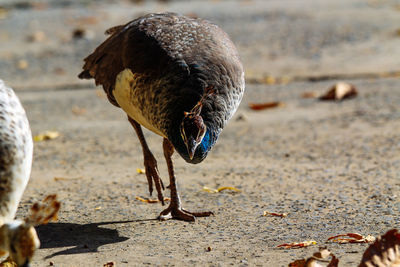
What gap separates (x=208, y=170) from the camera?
5.79m

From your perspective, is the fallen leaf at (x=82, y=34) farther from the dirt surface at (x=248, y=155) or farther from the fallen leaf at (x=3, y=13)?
the fallen leaf at (x=3, y=13)

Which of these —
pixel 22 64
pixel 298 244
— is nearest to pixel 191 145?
pixel 298 244

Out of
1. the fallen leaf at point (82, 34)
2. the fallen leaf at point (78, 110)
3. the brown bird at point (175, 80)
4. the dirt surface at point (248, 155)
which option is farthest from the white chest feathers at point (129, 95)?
the fallen leaf at point (82, 34)

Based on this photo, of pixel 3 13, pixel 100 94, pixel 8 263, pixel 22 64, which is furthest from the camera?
pixel 3 13

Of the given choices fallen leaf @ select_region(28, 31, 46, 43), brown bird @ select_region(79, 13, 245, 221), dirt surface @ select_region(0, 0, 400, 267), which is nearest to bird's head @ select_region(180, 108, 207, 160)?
brown bird @ select_region(79, 13, 245, 221)

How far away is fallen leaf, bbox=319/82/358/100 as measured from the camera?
26.6 ft

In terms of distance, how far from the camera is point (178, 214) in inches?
183

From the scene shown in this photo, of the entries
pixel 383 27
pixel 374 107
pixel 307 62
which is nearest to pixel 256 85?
pixel 307 62

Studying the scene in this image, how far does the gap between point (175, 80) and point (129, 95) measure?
0.58 metres

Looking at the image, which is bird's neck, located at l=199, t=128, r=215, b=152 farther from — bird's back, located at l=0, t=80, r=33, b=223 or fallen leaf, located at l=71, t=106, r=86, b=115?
fallen leaf, located at l=71, t=106, r=86, b=115

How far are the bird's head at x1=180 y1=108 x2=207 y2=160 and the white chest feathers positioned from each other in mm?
414

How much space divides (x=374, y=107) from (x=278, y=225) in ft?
11.6

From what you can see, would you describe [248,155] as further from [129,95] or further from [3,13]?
[3,13]

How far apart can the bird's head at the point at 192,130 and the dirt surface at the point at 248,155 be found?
0.60 metres
